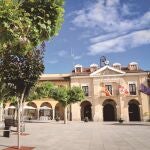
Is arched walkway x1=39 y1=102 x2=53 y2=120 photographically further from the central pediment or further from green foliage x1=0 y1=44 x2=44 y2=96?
green foliage x1=0 y1=44 x2=44 y2=96

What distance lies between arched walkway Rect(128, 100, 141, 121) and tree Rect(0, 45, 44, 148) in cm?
3539

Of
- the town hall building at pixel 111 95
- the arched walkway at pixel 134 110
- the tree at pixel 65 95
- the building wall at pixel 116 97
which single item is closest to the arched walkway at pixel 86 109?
the town hall building at pixel 111 95

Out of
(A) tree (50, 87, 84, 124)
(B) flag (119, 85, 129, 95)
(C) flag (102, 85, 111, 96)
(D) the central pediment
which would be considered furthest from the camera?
(D) the central pediment

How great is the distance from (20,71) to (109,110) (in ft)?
120

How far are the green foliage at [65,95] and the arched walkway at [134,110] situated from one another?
1213 cm

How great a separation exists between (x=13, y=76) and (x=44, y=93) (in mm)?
22914

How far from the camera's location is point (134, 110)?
47.0 meters

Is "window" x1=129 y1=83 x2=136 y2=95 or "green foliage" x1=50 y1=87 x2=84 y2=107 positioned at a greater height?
"window" x1=129 y1=83 x2=136 y2=95

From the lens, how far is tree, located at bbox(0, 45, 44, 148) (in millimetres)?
12930

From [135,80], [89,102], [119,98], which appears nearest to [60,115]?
[89,102]

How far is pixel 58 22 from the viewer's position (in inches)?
308

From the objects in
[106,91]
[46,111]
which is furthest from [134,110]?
[46,111]

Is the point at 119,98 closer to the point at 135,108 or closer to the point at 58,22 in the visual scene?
the point at 135,108

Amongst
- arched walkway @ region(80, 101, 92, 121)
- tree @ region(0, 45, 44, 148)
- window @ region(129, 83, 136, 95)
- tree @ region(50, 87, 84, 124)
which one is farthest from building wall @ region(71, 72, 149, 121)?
tree @ region(0, 45, 44, 148)
